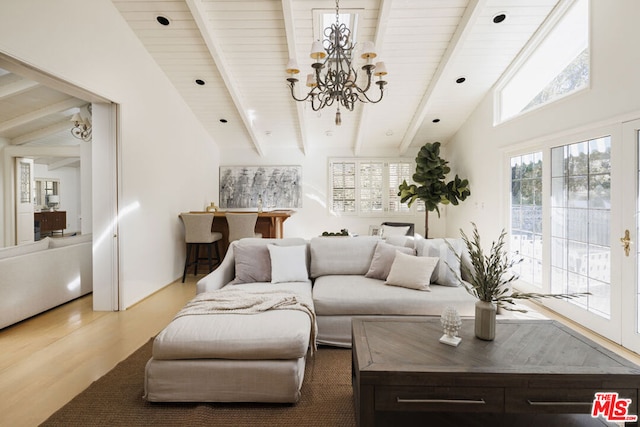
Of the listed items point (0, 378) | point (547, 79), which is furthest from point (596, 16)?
point (0, 378)

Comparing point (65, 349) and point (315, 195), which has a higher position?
point (315, 195)

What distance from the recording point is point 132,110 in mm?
3818

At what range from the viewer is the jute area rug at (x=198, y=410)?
1789 millimetres

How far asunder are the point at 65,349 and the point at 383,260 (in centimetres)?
286

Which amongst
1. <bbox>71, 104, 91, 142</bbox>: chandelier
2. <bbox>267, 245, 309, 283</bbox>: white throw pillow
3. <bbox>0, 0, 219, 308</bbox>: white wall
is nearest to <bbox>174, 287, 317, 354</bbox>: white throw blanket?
<bbox>267, 245, 309, 283</bbox>: white throw pillow

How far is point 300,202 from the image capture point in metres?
7.24

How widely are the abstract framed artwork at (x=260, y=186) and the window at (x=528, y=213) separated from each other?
420cm

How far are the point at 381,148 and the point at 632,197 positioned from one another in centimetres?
495

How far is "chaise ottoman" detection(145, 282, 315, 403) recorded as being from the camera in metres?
1.89

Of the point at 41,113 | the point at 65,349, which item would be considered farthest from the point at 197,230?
the point at 41,113

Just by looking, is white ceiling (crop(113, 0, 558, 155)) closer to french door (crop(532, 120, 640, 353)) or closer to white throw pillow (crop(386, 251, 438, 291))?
french door (crop(532, 120, 640, 353))

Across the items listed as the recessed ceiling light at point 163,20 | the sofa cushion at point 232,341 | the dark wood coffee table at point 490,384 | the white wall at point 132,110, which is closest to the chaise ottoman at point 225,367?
the sofa cushion at point 232,341

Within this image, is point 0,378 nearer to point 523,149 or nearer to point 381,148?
point 523,149

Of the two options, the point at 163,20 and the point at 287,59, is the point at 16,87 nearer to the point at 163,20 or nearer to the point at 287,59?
the point at 163,20
